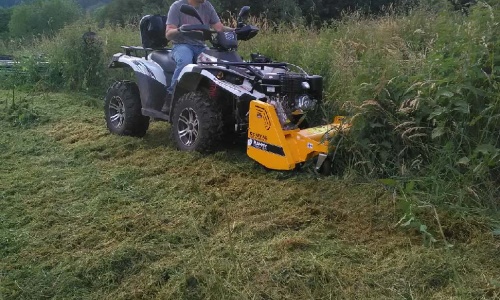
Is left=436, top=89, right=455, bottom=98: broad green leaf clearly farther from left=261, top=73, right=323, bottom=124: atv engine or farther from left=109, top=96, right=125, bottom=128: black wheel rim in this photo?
left=109, top=96, right=125, bottom=128: black wheel rim

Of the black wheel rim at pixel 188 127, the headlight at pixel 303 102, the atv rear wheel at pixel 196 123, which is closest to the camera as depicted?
the headlight at pixel 303 102

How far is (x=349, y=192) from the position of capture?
14.5ft

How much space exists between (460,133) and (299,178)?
1341 millimetres

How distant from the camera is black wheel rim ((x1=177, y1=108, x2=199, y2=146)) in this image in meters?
5.67

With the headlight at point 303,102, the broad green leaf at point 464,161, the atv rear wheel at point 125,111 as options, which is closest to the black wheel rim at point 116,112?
the atv rear wheel at point 125,111

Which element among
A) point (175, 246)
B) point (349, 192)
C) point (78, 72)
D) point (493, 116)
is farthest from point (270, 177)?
point (78, 72)

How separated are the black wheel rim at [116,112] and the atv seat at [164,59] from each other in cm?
69

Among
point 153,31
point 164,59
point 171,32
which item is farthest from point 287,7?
point 171,32

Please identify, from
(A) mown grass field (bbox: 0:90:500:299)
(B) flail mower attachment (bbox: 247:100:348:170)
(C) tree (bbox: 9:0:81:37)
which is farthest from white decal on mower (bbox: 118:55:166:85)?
(C) tree (bbox: 9:0:81:37)

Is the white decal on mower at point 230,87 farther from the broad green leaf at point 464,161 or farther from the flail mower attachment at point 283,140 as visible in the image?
the broad green leaf at point 464,161

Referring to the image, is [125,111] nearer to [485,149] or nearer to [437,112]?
[437,112]

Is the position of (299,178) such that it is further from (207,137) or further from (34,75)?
(34,75)

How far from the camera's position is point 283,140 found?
482 centimetres

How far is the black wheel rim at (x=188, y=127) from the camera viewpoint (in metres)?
5.67
